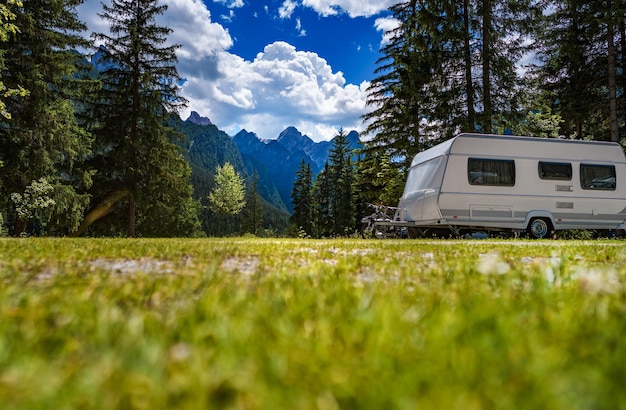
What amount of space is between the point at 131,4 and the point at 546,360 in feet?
94.6

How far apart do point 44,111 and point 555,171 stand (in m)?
21.8

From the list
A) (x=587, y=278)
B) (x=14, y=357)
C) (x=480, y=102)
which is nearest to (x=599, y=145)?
(x=480, y=102)

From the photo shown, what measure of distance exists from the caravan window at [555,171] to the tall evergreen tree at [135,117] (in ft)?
63.4

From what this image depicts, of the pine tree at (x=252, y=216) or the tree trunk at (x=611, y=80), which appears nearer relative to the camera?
the tree trunk at (x=611, y=80)

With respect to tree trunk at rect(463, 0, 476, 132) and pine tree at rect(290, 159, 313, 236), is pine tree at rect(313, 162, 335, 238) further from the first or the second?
tree trunk at rect(463, 0, 476, 132)

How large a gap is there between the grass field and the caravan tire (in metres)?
12.2

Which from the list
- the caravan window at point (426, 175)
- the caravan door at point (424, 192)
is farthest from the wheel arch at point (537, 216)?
the caravan window at point (426, 175)

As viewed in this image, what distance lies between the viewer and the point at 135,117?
23.9 m

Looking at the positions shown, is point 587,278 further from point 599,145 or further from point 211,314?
point 599,145

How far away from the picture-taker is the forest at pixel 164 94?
60.5ft

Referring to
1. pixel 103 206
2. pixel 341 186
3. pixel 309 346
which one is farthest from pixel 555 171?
pixel 341 186

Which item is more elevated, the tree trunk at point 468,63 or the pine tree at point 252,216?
the tree trunk at point 468,63

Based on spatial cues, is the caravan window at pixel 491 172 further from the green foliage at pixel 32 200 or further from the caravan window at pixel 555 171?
the green foliage at pixel 32 200

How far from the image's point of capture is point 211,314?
188 cm
